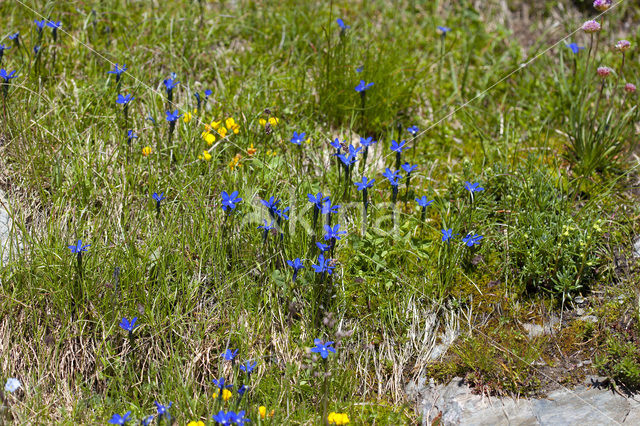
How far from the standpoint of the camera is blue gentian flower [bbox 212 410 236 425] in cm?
232

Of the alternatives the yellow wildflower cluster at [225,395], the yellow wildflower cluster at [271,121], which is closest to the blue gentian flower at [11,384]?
the yellow wildflower cluster at [225,395]

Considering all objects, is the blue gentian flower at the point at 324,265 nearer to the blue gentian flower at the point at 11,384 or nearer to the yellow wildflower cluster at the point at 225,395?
the yellow wildflower cluster at the point at 225,395

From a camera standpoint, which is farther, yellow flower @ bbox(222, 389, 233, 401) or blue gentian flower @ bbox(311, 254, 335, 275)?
blue gentian flower @ bbox(311, 254, 335, 275)

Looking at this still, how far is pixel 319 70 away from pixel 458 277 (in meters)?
1.79

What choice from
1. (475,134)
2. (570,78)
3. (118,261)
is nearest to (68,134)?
(118,261)

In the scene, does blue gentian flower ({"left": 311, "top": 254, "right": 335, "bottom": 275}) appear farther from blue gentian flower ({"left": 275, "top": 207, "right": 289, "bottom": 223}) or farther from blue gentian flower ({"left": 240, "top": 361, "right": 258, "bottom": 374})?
blue gentian flower ({"left": 240, "top": 361, "right": 258, "bottom": 374})

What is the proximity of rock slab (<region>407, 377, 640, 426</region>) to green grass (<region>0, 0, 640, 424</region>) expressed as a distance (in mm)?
81

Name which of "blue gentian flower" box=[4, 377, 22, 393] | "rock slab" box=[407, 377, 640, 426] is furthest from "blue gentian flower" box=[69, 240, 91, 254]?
"rock slab" box=[407, 377, 640, 426]

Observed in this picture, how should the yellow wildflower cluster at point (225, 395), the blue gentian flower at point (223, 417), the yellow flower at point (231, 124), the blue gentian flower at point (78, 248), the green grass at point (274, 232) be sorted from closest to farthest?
the blue gentian flower at point (223, 417)
the yellow wildflower cluster at point (225, 395)
the blue gentian flower at point (78, 248)
the green grass at point (274, 232)
the yellow flower at point (231, 124)

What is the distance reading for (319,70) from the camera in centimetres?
415

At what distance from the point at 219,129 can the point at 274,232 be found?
0.90m

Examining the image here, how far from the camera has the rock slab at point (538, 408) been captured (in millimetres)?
2691

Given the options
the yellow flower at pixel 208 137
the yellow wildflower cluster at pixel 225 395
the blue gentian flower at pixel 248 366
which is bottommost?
the yellow wildflower cluster at pixel 225 395

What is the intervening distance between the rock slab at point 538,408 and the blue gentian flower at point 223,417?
0.93 meters
